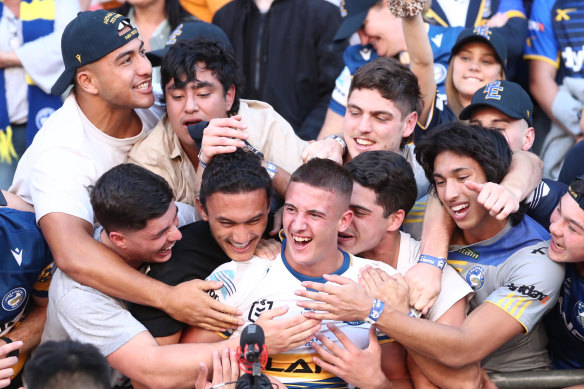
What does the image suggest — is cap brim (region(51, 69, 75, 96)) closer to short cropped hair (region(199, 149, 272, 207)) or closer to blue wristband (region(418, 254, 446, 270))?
short cropped hair (region(199, 149, 272, 207))

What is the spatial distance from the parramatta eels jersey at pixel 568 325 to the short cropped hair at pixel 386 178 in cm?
98

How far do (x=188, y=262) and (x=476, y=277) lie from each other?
1.57m

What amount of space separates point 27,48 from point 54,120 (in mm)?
1514

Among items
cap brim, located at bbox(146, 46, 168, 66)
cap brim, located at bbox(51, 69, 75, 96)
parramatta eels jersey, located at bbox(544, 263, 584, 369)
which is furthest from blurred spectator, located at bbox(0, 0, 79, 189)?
parramatta eels jersey, located at bbox(544, 263, 584, 369)

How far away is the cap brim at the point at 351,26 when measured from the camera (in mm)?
5789

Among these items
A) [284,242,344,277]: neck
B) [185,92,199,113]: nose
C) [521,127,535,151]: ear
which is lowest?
[284,242,344,277]: neck

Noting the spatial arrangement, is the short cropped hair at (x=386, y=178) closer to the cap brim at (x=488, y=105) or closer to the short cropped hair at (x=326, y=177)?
the short cropped hair at (x=326, y=177)

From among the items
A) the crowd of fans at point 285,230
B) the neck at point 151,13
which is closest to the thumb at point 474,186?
the crowd of fans at point 285,230

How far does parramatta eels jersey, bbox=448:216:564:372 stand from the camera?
167 inches

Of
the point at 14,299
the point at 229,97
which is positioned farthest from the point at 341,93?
the point at 14,299

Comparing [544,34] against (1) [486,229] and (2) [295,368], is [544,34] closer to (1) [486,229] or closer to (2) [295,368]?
(1) [486,229]

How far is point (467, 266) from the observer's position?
457 cm

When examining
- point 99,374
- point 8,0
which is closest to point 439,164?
point 99,374

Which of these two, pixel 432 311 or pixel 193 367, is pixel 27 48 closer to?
pixel 193 367
